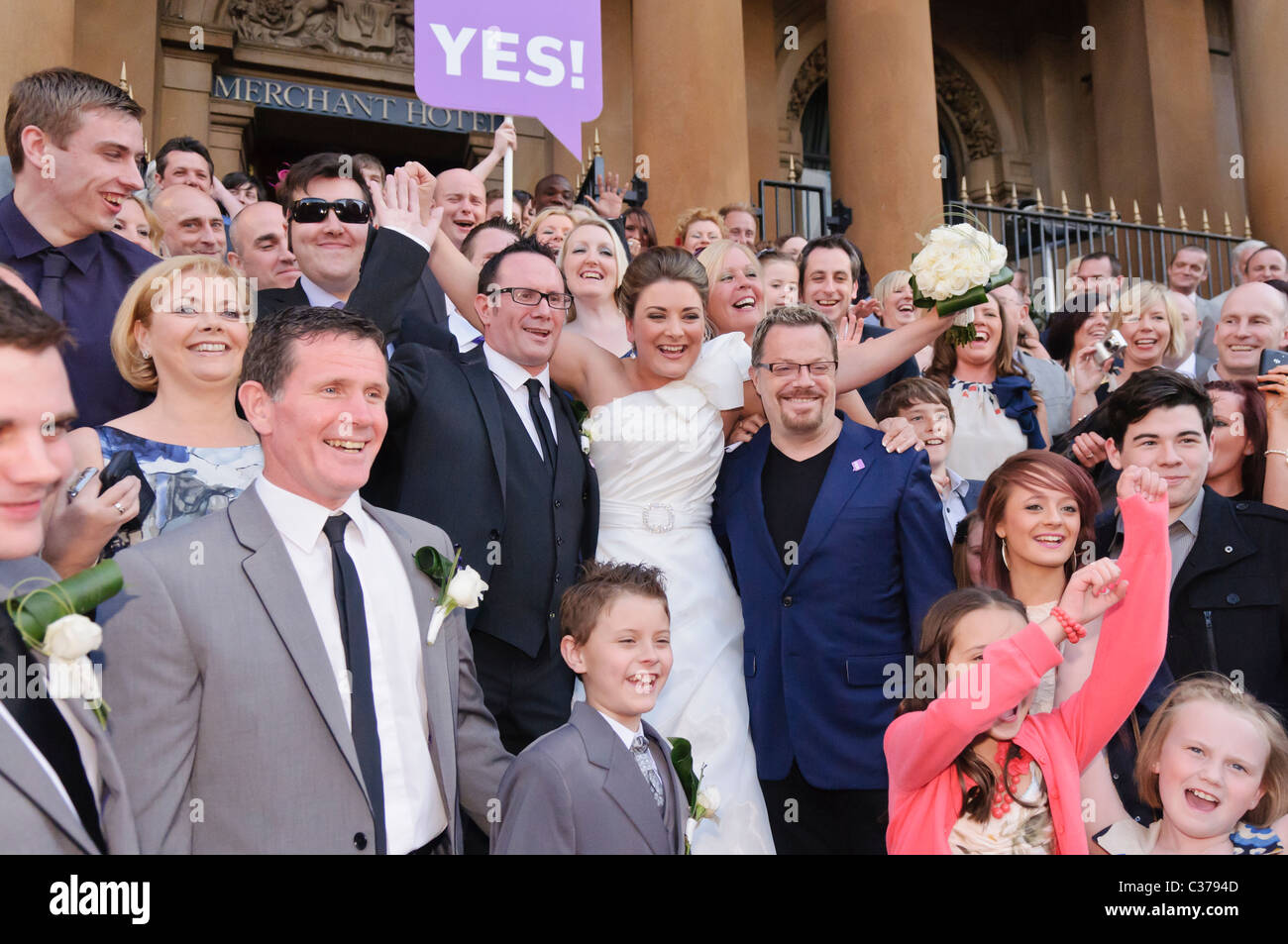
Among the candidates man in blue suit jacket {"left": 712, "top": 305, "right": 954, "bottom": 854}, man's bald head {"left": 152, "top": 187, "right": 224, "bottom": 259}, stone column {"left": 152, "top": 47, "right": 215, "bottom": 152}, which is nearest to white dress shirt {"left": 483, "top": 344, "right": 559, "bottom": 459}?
man in blue suit jacket {"left": 712, "top": 305, "right": 954, "bottom": 854}

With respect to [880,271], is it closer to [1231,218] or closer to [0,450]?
[1231,218]

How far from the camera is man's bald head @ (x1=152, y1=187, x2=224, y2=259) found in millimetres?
5625

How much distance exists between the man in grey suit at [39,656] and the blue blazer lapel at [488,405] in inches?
63.6

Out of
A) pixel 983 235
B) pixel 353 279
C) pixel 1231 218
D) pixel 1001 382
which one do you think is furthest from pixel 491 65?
pixel 1231 218

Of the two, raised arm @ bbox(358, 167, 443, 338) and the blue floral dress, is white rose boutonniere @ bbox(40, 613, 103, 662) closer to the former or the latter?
the blue floral dress

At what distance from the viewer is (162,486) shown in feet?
11.0

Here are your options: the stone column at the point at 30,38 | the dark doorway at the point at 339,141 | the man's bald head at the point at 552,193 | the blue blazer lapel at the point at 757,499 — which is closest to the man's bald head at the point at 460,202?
the man's bald head at the point at 552,193

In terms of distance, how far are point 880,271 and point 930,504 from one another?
7.86 m

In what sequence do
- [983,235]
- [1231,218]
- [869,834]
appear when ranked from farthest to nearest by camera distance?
1. [1231,218]
2. [983,235]
3. [869,834]

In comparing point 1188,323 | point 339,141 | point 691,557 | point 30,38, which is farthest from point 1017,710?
point 339,141

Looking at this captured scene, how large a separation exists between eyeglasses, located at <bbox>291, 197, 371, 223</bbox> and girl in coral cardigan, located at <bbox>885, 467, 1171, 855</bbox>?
2652 millimetres

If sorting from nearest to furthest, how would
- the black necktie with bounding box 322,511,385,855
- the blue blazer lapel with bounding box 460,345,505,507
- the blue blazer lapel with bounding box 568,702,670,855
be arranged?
the black necktie with bounding box 322,511,385,855 < the blue blazer lapel with bounding box 568,702,670,855 < the blue blazer lapel with bounding box 460,345,505,507

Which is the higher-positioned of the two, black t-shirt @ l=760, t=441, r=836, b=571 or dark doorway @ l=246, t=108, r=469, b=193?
dark doorway @ l=246, t=108, r=469, b=193

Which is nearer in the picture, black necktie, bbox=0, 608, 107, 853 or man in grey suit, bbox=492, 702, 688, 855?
black necktie, bbox=0, 608, 107, 853
